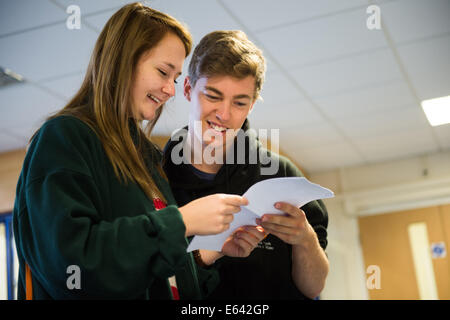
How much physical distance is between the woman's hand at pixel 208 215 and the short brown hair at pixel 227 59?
29.0 inches

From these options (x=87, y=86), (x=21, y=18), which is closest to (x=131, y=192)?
(x=87, y=86)

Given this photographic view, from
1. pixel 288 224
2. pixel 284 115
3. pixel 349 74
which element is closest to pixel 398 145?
pixel 284 115

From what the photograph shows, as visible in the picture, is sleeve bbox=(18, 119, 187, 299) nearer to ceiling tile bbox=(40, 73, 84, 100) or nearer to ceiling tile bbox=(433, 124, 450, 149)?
ceiling tile bbox=(40, 73, 84, 100)

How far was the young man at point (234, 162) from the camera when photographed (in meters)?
1.51

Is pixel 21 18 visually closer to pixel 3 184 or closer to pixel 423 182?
pixel 3 184

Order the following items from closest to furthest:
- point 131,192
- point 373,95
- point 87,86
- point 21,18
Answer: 1. point 131,192
2. point 87,86
3. point 21,18
4. point 373,95

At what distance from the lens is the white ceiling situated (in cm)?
302

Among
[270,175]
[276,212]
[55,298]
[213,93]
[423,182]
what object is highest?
[423,182]

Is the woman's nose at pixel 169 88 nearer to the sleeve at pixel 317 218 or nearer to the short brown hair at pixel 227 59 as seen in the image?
the short brown hair at pixel 227 59

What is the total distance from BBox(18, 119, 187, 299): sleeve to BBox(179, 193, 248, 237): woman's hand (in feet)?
0.12

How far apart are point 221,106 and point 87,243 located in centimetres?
88

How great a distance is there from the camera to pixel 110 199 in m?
1.00

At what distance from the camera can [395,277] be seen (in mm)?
6426

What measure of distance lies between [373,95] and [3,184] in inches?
146
